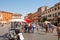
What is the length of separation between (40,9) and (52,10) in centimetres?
3592

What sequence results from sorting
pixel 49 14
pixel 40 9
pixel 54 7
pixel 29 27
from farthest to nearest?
1. pixel 40 9
2. pixel 49 14
3. pixel 54 7
4. pixel 29 27

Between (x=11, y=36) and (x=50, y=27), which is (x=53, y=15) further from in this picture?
(x=11, y=36)

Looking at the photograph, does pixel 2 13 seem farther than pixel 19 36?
Yes

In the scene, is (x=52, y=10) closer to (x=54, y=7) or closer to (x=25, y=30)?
(x=54, y=7)

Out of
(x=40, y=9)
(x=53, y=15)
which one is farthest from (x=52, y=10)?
(x=40, y=9)

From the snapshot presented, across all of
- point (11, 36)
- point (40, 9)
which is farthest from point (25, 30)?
point (40, 9)

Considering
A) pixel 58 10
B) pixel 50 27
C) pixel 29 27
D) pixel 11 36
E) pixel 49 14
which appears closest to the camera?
pixel 11 36

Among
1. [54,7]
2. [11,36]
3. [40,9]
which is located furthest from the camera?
[40,9]

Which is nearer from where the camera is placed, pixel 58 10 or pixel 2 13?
pixel 58 10

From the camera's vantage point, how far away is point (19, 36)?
8.46 m

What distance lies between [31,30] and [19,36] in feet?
63.8

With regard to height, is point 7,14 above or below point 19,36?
above

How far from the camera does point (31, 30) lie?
1098 inches

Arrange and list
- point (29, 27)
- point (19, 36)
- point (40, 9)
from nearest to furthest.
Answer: point (19, 36)
point (29, 27)
point (40, 9)
